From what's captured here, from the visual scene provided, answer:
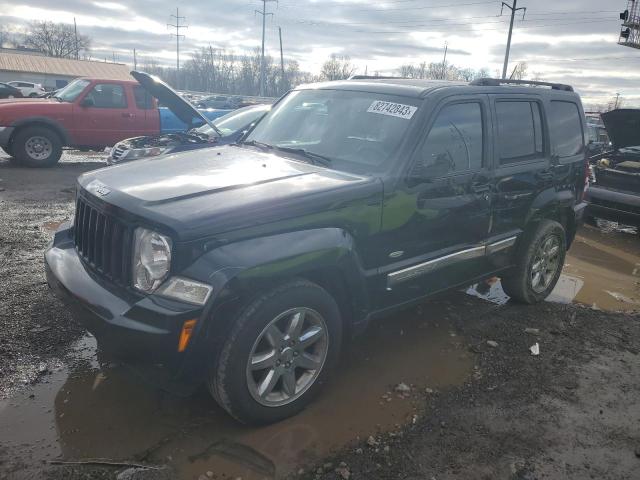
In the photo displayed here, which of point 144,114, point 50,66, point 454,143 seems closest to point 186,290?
point 454,143

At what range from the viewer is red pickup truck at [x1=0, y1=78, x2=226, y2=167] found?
10.1 metres

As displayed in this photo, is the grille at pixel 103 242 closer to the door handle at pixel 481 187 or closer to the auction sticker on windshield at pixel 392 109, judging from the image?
the auction sticker on windshield at pixel 392 109

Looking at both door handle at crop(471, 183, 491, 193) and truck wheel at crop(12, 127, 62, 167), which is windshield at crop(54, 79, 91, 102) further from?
door handle at crop(471, 183, 491, 193)

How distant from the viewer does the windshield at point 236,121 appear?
8.34 m

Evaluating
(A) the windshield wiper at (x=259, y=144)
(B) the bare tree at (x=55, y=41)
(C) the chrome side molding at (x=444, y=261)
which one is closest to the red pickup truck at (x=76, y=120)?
(A) the windshield wiper at (x=259, y=144)

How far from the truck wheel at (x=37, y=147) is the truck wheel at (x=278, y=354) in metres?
9.66

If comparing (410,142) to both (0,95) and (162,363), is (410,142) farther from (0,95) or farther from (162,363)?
(0,95)

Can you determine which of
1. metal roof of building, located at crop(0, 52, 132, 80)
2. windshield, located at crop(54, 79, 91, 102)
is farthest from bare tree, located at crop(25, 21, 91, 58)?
windshield, located at crop(54, 79, 91, 102)

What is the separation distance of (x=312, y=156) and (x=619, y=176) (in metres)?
6.49

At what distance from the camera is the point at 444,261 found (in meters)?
3.64

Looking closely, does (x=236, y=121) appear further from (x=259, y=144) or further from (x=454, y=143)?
(x=454, y=143)

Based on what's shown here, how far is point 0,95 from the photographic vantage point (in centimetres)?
2941

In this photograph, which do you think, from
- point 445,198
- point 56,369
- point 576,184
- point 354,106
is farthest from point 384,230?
point 576,184

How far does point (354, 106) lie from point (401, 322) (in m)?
1.90
